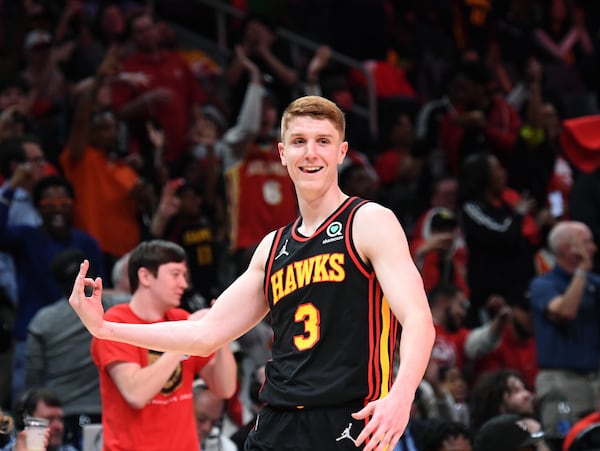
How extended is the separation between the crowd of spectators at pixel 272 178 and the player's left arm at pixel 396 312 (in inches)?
135

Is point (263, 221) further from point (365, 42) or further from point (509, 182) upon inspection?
point (365, 42)

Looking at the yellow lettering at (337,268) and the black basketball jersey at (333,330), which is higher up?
the yellow lettering at (337,268)

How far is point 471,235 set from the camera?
11.2 m

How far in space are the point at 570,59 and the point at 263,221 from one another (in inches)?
278

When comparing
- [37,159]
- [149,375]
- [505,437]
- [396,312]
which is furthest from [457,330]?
[396,312]

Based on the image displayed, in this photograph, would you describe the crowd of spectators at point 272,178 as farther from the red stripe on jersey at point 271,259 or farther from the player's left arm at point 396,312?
the player's left arm at point 396,312

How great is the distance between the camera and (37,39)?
12.2 metres

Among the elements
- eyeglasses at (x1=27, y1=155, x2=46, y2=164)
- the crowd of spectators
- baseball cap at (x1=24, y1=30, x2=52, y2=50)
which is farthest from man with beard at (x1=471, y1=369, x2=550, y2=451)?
baseball cap at (x1=24, y1=30, x2=52, y2=50)

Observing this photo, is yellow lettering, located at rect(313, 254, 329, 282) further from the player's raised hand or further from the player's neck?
the player's raised hand

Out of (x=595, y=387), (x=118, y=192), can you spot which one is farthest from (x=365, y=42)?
(x=595, y=387)

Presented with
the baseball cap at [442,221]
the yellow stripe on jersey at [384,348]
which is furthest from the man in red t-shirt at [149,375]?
the baseball cap at [442,221]

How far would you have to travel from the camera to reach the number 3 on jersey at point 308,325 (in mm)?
4469

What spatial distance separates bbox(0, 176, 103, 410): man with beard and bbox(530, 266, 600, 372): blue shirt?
3.47 metres

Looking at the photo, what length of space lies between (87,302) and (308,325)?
30.8 inches
